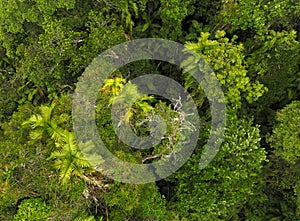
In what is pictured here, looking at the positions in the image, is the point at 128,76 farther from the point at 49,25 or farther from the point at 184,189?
the point at 184,189

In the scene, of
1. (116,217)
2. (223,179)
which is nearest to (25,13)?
(116,217)

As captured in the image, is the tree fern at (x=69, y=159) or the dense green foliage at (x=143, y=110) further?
the dense green foliage at (x=143, y=110)

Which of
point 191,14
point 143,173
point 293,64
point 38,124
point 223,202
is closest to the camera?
point 38,124

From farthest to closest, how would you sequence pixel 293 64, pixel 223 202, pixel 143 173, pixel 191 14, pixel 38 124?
pixel 191 14
pixel 293 64
pixel 223 202
pixel 143 173
pixel 38 124

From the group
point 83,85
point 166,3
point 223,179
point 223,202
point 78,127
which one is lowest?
point 223,202

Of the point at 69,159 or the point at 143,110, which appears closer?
the point at 69,159

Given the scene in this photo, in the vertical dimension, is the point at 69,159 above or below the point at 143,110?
below

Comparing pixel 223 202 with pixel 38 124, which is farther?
pixel 223 202

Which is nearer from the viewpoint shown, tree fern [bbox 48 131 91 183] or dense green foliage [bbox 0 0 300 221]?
tree fern [bbox 48 131 91 183]
